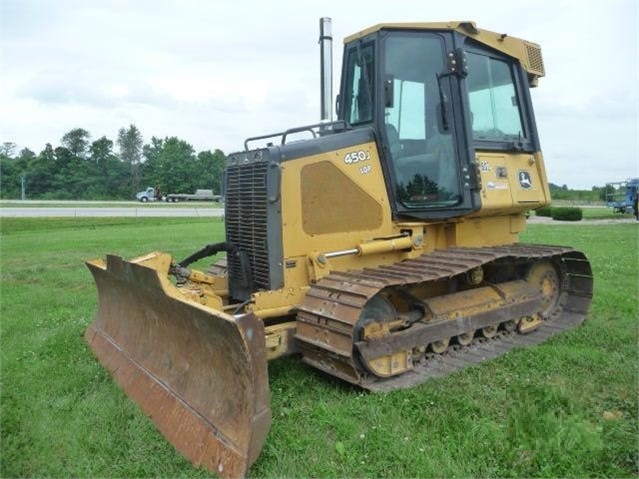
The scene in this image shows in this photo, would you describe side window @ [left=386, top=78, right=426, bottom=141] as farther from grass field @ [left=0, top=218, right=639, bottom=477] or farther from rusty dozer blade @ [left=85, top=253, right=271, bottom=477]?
rusty dozer blade @ [left=85, top=253, right=271, bottom=477]

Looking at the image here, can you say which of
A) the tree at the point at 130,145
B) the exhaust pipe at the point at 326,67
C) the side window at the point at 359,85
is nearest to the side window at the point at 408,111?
the side window at the point at 359,85

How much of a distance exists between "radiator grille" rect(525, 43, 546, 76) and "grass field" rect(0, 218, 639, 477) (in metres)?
2.94

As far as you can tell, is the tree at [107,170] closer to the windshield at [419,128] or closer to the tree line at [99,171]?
the tree line at [99,171]

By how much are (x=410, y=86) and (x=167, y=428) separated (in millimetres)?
3772

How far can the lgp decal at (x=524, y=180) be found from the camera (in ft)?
21.0

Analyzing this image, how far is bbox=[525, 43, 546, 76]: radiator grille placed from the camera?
662cm

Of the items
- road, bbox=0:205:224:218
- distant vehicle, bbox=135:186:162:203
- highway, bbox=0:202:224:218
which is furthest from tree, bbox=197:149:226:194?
road, bbox=0:205:224:218

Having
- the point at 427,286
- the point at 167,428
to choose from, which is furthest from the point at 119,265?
the point at 427,286

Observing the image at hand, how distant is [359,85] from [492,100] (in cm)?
150

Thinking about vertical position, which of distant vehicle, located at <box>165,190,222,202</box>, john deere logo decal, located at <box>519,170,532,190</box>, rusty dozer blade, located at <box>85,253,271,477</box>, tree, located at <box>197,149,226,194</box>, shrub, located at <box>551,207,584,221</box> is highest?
tree, located at <box>197,149,226,194</box>

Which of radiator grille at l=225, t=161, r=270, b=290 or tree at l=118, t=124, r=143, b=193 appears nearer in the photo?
radiator grille at l=225, t=161, r=270, b=290

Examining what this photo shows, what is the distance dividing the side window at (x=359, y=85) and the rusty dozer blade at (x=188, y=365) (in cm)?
233

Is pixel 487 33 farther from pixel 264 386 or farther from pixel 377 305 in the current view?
pixel 264 386

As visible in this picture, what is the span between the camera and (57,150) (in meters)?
68.2
